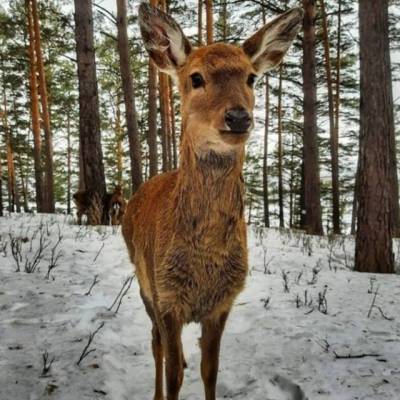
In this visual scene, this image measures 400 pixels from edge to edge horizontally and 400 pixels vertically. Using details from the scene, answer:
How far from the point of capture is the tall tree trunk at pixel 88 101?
9.02m

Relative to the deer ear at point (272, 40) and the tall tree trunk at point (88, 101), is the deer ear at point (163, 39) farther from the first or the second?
the tall tree trunk at point (88, 101)

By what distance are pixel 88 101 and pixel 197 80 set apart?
710cm

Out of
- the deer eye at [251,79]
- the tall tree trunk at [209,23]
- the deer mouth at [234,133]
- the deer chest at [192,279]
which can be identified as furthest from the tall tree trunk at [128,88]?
the deer mouth at [234,133]

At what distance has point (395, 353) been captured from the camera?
306 cm

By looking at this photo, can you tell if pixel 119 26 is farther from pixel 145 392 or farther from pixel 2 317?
pixel 145 392

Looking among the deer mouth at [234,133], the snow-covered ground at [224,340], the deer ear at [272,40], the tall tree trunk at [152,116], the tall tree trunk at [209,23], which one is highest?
the tall tree trunk at [209,23]

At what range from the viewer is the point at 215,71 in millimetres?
2688

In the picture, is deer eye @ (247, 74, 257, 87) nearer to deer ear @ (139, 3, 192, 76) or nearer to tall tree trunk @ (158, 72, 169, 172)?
deer ear @ (139, 3, 192, 76)

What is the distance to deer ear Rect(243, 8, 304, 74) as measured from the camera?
3.04 metres

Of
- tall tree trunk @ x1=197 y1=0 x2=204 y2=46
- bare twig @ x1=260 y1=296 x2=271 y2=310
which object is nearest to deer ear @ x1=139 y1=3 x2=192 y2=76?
bare twig @ x1=260 y1=296 x2=271 y2=310

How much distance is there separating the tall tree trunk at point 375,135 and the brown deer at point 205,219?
328 cm

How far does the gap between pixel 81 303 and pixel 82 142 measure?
20.1ft

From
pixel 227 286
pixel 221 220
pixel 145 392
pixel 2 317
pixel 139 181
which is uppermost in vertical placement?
pixel 139 181

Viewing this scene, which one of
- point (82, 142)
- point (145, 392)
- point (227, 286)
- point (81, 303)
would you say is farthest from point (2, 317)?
point (82, 142)
